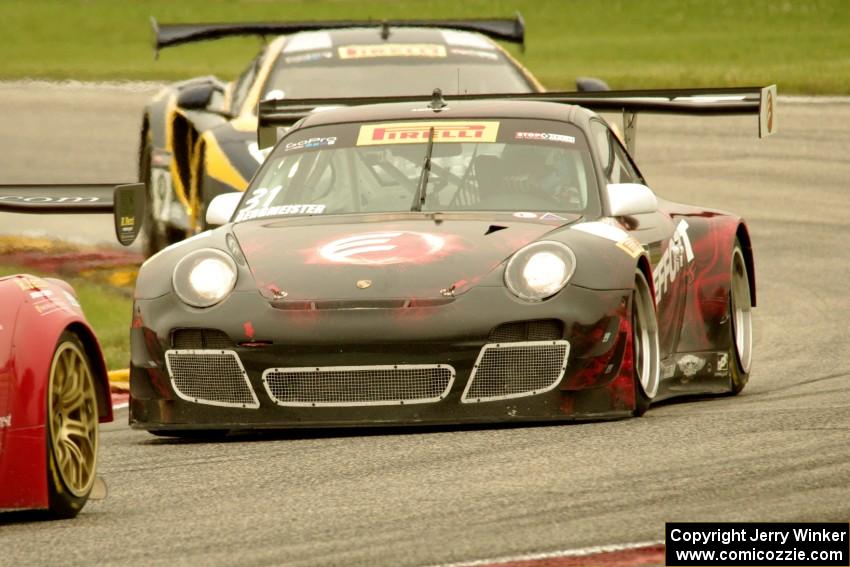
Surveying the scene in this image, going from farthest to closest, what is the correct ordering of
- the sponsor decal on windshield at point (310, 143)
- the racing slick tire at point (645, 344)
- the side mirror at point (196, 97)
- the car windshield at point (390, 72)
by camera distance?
the car windshield at point (390, 72) → the side mirror at point (196, 97) → the sponsor decal on windshield at point (310, 143) → the racing slick tire at point (645, 344)

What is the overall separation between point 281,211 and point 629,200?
1.38m

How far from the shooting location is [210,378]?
7250 millimetres

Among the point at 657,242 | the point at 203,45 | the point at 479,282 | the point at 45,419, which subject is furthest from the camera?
the point at 203,45

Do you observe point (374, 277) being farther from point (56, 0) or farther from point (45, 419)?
point (56, 0)

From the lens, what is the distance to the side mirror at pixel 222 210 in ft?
27.4

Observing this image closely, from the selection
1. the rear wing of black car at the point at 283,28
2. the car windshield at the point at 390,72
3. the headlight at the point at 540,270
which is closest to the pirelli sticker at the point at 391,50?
the car windshield at the point at 390,72

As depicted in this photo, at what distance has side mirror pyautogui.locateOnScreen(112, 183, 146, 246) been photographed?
6.31 metres

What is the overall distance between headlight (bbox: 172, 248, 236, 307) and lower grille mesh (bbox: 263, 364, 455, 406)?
379 millimetres

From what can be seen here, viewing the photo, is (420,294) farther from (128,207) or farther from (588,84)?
(588,84)

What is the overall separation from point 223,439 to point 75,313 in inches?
65.2

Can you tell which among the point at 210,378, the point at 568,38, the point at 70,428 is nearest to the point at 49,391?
the point at 70,428

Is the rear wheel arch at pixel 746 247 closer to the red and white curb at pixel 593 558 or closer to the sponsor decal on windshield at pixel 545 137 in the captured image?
the sponsor decal on windshield at pixel 545 137

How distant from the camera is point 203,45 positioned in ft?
144

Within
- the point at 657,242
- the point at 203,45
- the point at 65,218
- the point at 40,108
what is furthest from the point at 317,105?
the point at 203,45
